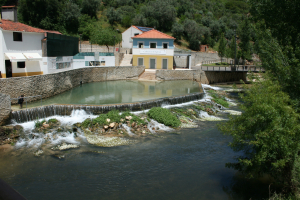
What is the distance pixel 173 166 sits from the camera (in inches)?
554

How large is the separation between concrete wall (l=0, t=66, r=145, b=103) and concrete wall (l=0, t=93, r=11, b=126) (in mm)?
3487

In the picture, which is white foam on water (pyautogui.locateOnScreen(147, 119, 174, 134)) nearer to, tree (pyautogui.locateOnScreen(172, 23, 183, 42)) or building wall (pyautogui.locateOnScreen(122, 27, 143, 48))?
building wall (pyautogui.locateOnScreen(122, 27, 143, 48))

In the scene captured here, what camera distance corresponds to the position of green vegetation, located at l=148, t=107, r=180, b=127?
20.7 meters

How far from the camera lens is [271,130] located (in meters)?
9.35

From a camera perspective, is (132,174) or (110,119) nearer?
(132,174)

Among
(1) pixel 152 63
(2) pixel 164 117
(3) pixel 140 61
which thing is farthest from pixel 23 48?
(1) pixel 152 63

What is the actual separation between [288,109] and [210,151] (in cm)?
726

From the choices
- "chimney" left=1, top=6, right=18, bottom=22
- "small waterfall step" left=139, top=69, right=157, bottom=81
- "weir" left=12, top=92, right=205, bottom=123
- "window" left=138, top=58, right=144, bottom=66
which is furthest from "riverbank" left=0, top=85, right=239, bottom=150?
"window" left=138, top=58, right=144, bottom=66

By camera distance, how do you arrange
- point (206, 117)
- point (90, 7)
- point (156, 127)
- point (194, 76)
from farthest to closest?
point (90, 7)
point (194, 76)
point (206, 117)
point (156, 127)

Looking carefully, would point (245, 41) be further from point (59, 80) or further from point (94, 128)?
point (94, 128)

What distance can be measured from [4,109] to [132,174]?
1077cm

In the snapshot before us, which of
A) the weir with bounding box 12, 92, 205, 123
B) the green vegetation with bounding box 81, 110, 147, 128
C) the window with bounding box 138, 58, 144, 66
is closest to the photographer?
the weir with bounding box 12, 92, 205, 123

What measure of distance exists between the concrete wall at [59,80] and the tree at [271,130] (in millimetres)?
18625

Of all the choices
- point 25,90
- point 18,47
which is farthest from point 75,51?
point 25,90
